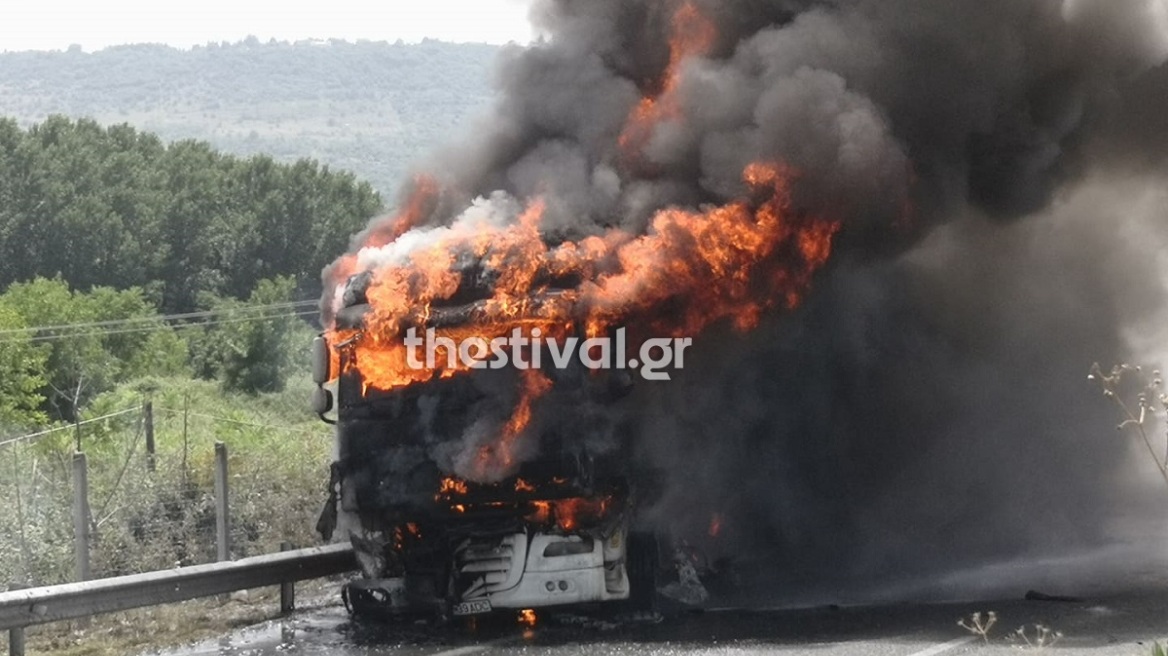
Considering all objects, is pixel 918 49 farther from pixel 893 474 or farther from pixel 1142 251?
pixel 1142 251

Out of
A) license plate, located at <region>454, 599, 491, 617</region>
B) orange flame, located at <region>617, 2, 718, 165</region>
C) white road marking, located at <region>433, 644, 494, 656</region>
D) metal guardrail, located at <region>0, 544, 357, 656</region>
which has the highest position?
orange flame, located at <region>617, 2, 718, 165</region>

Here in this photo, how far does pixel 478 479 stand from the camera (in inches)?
514

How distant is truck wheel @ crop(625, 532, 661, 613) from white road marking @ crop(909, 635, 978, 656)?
261 centimetres

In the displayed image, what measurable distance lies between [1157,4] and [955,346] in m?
4.09

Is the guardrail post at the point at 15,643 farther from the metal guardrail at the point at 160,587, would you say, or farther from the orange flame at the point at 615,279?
the orange flame at the point at 615,279

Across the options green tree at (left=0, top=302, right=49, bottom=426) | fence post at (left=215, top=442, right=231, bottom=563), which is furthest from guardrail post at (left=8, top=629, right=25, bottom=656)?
green tree at (left=0, top=302, right=49, bottom=426)

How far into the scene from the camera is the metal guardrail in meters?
12.5

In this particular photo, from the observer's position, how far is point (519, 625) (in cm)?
1367

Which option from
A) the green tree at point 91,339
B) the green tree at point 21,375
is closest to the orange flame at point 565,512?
the green tree at point 21,375

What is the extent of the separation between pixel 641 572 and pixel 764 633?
1376mm

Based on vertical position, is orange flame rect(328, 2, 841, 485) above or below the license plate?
above

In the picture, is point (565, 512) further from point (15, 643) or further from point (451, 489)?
point (15, 643)

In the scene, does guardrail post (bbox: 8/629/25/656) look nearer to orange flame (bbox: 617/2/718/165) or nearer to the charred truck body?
the charred truck body

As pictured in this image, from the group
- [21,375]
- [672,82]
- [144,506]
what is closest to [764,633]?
[672,82]
